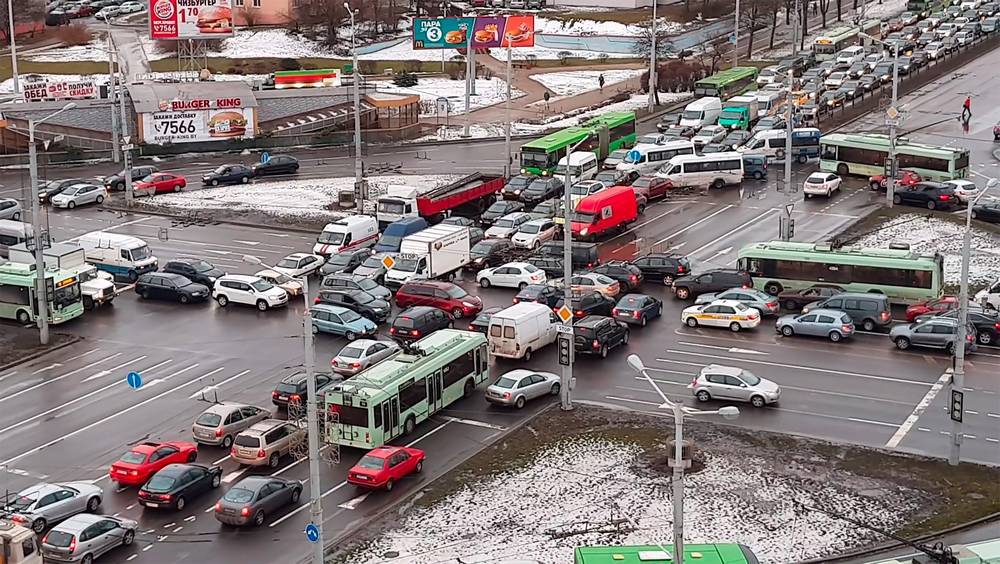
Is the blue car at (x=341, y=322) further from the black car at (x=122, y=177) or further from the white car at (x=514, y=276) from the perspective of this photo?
the black car at (x=122, y=177)

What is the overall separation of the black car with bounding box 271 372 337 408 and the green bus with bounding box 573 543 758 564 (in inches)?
601

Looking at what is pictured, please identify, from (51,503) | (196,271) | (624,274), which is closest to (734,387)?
(624,274)

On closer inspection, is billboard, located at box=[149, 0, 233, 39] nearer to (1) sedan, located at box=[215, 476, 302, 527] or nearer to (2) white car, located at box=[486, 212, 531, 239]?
(2) white car, located at box=[486, 212, 531, 239]

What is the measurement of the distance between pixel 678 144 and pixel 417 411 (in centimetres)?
3995

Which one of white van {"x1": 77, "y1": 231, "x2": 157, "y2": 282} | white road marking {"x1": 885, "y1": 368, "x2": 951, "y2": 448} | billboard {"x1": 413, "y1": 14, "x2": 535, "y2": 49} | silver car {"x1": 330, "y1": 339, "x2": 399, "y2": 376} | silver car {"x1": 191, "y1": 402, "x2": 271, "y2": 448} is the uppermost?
billboard {"x1": 413, "y1": 14, "x2": 535, "y2": 49}

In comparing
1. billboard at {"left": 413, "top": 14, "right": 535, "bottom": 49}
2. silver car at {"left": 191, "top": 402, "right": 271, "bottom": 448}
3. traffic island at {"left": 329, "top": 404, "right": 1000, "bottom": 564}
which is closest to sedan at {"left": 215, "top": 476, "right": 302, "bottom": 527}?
traffic island at {"left": 329, "top": 404, "right": 1000, "bottom": 564}

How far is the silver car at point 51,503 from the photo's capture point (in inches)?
1480

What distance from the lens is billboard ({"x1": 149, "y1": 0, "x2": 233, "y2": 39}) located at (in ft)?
329

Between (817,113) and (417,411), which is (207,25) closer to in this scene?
(817,113)

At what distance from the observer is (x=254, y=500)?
37.5m

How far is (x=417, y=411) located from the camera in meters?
44.2

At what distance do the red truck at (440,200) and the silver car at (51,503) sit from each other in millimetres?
31471

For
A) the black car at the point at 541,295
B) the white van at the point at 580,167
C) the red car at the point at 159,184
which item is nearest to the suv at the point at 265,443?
the black car at the point at 541,295

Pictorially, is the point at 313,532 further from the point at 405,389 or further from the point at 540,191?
the point at 540,191
